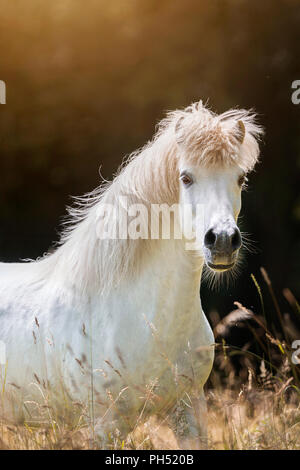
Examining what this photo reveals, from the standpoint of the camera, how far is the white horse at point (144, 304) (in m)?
2.37

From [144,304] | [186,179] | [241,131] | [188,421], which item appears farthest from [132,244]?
[188,421]

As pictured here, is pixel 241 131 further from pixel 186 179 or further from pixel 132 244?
pixel 132 244

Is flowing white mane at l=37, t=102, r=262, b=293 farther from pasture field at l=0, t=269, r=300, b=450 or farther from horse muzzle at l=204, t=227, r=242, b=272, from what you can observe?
pasture field at l=0, t=269, r=300, b=450

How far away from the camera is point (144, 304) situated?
253cm

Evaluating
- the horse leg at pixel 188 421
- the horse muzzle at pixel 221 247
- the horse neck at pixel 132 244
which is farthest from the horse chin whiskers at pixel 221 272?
the horse leg at pixel 188 421

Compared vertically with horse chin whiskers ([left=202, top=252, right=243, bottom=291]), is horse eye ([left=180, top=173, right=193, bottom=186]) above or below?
above

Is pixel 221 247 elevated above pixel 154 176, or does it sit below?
below

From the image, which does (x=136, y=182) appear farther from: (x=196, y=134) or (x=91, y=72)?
(x=91, y=72)

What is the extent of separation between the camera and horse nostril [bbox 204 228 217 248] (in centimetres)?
223

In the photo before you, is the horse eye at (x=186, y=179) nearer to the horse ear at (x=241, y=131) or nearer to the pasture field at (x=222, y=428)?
the horse ear at (x=241, y=131)

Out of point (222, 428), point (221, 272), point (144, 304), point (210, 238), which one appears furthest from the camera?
point (144, 304)

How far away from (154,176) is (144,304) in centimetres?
55

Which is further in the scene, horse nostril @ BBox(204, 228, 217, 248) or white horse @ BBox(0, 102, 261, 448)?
white horse @ BBox(0, 102, 261, 448)

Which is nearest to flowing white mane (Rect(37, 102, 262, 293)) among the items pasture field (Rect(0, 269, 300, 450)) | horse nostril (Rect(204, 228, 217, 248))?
horse nostril (Rect(204, 228, 217, 248))
